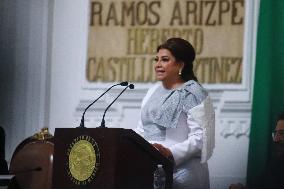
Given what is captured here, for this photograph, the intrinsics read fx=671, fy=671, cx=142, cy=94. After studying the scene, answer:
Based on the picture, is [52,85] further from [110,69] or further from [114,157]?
[114,157]

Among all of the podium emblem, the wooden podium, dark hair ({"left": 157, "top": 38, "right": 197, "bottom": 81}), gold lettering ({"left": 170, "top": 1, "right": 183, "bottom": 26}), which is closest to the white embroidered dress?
dark hair ({"left": 157, "top": 38, "right": 197, "bottom": 81})

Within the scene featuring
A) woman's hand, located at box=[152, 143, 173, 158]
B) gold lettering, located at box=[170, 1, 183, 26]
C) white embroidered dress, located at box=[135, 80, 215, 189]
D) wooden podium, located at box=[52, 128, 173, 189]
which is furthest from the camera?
gold lettering, located at box=[170, 1, 183, 26]

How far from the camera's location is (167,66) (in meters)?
4.21

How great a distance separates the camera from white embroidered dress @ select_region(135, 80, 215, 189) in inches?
157

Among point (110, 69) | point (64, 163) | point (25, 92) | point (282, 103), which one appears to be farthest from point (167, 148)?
point (25, 92)

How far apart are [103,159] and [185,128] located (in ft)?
3.19

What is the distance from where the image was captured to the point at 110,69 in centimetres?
539

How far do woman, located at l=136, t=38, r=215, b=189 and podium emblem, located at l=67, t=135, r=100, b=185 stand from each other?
58cm

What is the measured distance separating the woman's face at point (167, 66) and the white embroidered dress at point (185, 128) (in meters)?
0.10

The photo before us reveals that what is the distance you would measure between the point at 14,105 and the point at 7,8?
32.3 inches

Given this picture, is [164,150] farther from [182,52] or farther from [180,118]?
[182,52]

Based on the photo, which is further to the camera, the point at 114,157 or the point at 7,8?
the point at 7,8

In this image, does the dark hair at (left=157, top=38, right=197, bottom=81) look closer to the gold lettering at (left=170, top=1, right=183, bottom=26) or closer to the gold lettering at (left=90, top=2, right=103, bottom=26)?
the gold lettering at (left=170, top=1, right=183, bottom=26)

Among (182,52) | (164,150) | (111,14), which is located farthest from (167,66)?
Answer: (111,14)
